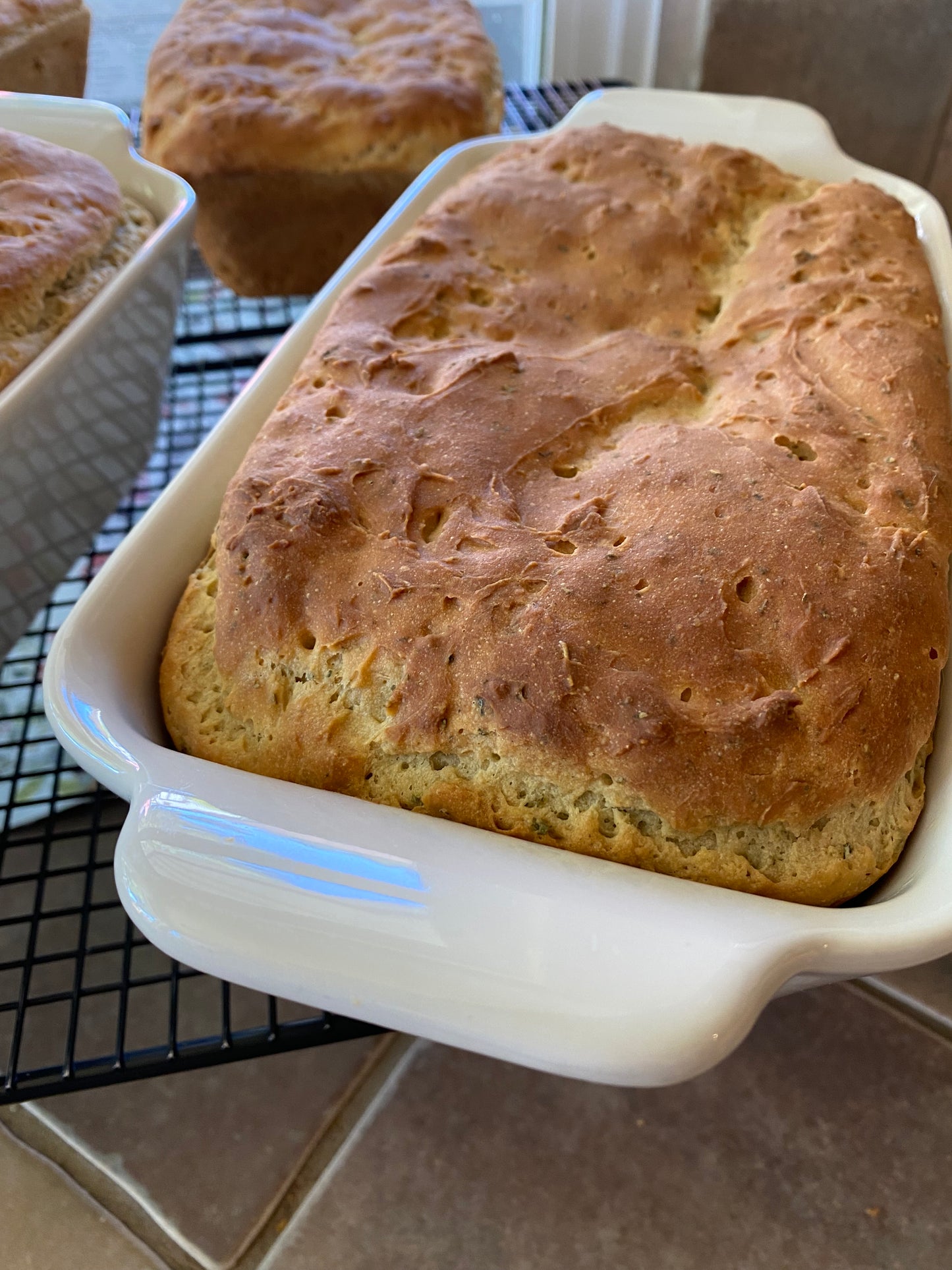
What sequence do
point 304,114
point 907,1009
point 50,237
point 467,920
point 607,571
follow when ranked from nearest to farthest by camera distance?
point 467,920 → point 607,571 → point 50,237 → point 907,1009 → point 304,114

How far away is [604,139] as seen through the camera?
1093 mm

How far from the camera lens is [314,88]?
1.29 m

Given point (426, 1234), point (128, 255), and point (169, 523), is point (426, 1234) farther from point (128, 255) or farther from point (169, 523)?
point (128, 255)

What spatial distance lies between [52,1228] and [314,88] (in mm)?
1319

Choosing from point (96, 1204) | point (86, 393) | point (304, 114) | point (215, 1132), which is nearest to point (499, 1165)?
point (215, 1132)

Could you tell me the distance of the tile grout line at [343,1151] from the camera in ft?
3.16

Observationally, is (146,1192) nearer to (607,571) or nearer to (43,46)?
(607,571)

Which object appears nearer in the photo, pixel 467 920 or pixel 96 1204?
pixel 467 920

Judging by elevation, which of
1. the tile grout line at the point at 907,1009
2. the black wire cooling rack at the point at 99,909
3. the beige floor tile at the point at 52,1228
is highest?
the black wire cooling rack at the point at 99,909

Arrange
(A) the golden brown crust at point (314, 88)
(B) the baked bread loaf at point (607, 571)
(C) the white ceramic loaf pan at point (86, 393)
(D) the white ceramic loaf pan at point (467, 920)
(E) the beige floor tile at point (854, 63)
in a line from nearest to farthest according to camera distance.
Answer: (D) the white ceramic loaf pan at point (467, 920) → (B) the baked bread loaf at point (607, 571) → (C) the white ceramic loaf pan at point (86, 393) → (A) the golden brown crust at point (314, 88) → (E) the beige floor tile at point (854, 63)

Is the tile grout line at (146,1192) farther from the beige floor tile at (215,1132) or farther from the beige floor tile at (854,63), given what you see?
the beige floor tile at (854,63)

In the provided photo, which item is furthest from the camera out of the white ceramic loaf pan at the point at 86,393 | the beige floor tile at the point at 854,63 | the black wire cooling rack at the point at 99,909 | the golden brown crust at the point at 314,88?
the beige floor tile at the point at 854,63

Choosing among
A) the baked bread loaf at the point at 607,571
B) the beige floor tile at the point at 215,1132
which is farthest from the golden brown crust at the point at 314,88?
the beige floor tile at the point at 215,1132

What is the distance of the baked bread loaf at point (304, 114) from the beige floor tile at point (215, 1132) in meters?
1.02
